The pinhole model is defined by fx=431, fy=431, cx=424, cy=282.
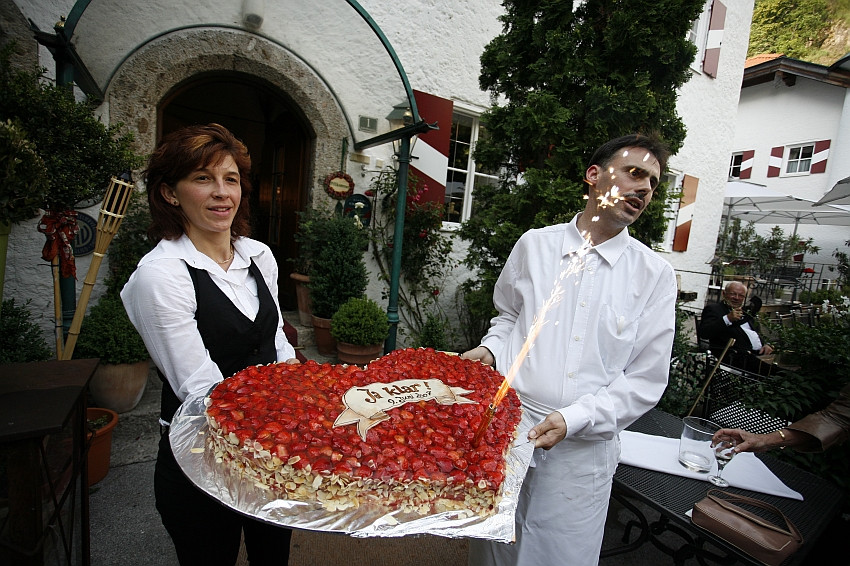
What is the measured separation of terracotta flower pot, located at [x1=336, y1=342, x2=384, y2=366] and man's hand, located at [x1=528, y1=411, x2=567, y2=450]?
3642 millimetres

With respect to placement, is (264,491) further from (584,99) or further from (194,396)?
(584,99)

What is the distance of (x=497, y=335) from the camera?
205cm

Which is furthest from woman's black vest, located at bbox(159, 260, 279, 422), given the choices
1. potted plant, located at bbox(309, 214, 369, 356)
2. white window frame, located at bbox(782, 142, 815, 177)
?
white window frame, located at bbox(782, 142, 815, 177)

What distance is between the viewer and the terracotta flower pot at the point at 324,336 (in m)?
5.22

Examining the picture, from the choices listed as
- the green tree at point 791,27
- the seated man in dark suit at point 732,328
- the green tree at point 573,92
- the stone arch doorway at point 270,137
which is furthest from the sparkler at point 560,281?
the stone arch doorway at point 270,137

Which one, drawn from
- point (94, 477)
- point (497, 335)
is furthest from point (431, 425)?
point (94, 477)

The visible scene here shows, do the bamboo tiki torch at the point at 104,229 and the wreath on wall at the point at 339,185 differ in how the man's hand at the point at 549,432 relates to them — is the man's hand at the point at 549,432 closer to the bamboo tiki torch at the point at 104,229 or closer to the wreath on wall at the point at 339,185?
the bamboo tiki torch at the point at 104,229

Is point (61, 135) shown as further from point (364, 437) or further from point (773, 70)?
point (773, 70)

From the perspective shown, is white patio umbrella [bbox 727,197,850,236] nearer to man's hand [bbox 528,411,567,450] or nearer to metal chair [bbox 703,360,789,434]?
metal chair [bbox 703,360,789,434]

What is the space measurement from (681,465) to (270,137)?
6879mm

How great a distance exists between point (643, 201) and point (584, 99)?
8.77 ft

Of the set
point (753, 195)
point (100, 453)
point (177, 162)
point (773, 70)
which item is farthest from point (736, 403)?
point (773, 70)

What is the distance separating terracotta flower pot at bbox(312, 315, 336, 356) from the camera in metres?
5.22

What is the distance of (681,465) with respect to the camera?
7.09ft
